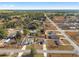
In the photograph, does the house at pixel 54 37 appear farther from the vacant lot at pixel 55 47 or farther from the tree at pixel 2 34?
the tree at pixel 2 34

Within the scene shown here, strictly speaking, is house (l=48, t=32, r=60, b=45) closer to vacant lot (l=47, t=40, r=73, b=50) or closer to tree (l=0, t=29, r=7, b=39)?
vacant lot (l=47, t=40, r=73, b=50)

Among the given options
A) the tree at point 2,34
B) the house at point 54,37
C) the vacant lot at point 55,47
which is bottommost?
the vacant lot at point 55,47

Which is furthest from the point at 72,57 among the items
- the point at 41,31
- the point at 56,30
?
the point at 41,31

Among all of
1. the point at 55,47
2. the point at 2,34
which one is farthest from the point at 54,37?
the point at 2,34

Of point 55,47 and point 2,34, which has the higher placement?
point 2,34

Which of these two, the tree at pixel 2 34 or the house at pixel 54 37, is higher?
the tree at pixel 2 34

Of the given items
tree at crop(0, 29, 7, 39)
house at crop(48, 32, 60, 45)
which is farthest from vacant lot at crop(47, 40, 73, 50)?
tree at crop(0, 29, 7, 39)

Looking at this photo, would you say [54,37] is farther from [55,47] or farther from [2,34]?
[2,34]

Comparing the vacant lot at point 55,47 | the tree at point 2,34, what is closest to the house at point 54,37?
the vacant lot at point 55,47

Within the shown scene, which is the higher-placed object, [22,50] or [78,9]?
[78,9]

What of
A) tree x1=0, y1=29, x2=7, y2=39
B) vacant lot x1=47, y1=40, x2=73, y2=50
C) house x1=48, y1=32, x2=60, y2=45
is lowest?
vacant lot x1=47, y1=40, x2=73, y2=50

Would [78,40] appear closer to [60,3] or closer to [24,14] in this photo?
[60,3]
